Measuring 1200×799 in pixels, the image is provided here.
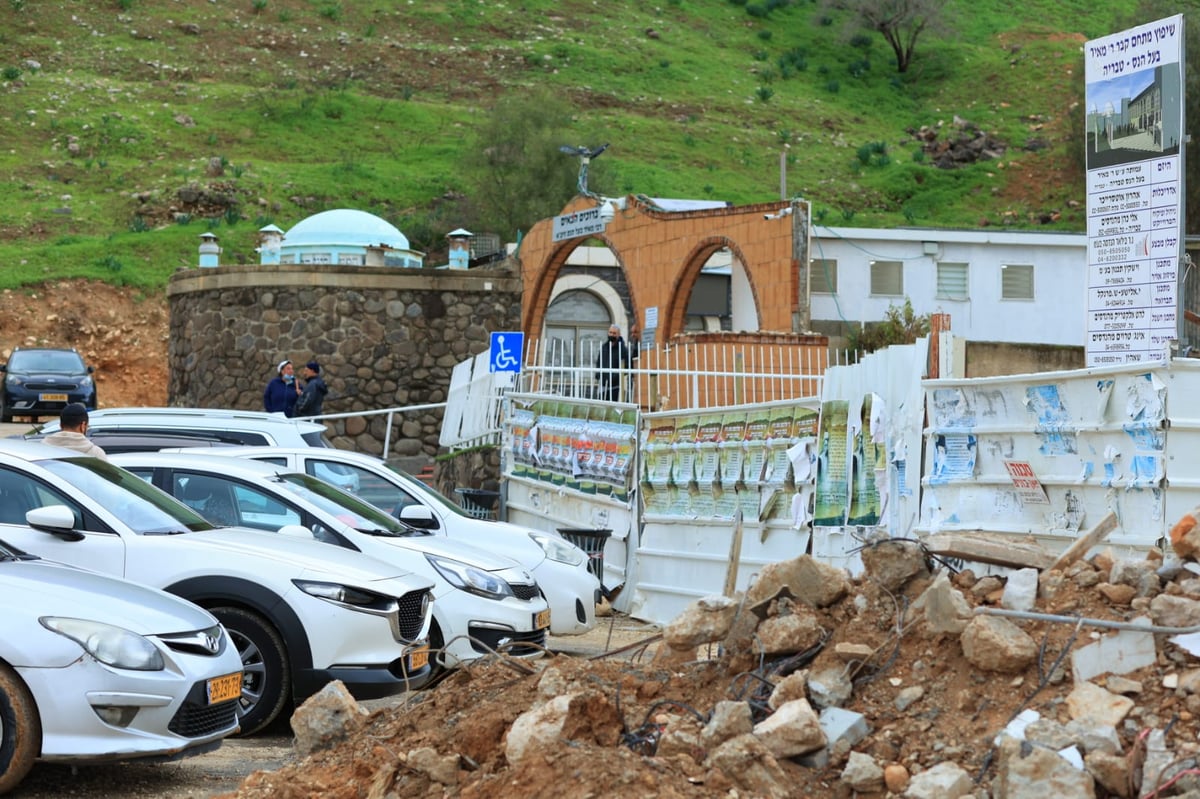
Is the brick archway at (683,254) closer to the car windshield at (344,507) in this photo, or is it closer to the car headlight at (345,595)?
the car windshield at (344,507)

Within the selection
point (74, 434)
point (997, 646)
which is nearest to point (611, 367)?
point (74, 434)

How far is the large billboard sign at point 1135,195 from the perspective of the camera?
380 inches

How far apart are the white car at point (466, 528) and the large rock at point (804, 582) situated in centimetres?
507

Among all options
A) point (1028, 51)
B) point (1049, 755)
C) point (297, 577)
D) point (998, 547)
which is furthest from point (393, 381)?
point (1028, 51)

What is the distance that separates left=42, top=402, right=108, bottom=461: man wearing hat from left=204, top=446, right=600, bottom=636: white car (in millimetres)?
1147

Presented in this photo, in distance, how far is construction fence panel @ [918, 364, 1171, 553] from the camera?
7.80 m

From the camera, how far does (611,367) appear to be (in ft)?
55.3

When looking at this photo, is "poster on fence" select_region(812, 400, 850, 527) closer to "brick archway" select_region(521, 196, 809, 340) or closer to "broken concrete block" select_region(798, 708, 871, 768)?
"broken concrete block" select_region(798, 708, 871, 768)

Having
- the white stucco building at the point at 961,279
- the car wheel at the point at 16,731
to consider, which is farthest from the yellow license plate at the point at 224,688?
the white stucco building at the point at 961,279

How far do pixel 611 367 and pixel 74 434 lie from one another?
24.7 ft

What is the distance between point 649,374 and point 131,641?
31.8 ft

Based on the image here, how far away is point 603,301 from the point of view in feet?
132

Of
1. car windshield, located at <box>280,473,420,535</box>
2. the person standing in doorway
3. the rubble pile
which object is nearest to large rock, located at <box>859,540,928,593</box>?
the rubble pile

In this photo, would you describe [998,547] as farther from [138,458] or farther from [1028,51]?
[1028,51]
